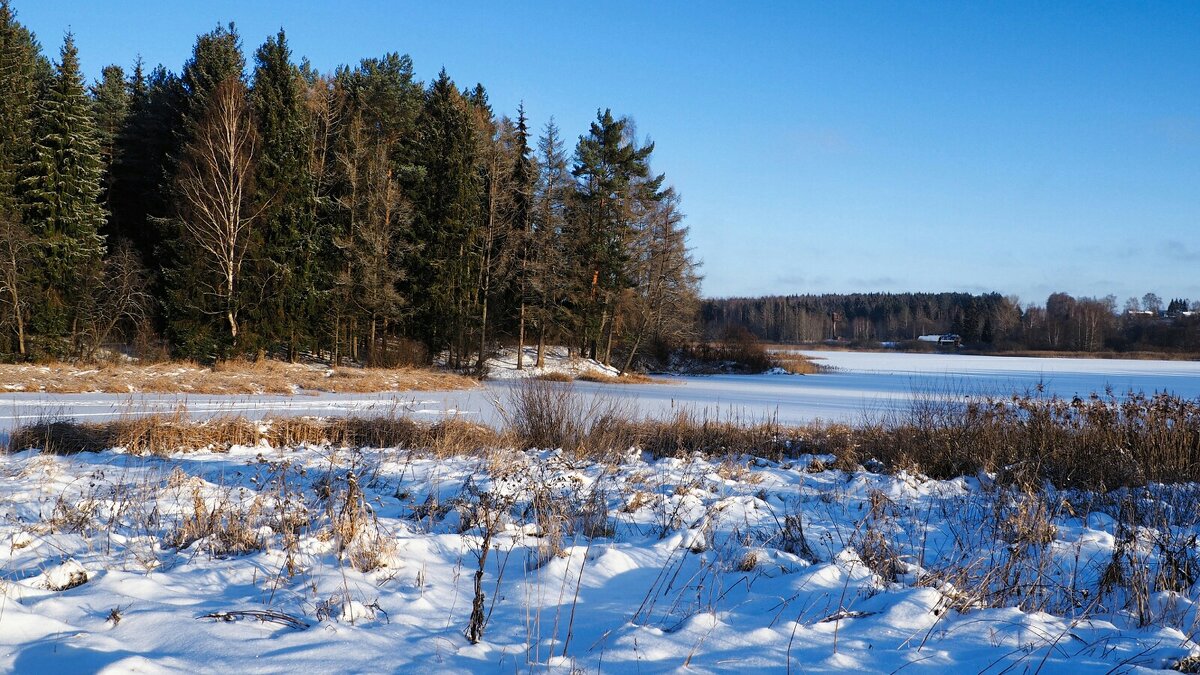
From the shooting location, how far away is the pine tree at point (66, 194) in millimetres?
23094

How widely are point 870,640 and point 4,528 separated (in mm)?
Result: 5473

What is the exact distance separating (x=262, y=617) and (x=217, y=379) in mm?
18670

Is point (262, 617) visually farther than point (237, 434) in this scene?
No

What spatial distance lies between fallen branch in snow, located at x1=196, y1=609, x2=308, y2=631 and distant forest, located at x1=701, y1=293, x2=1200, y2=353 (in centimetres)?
4665

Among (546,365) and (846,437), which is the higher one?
(546,365)

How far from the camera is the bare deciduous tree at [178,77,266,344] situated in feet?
78.0

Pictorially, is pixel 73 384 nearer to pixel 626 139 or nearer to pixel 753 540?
pixel 753 540

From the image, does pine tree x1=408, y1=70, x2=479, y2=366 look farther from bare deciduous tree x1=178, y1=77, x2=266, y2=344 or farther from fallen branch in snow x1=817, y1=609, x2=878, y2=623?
fallen branch in snow x1=817, y1=609, x2=878, y2=623

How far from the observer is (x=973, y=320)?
99.3 meters

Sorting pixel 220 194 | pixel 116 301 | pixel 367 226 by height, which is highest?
pixel 220 194

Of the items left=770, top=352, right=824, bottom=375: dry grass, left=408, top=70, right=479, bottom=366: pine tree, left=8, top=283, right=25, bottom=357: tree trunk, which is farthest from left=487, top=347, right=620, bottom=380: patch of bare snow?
left=8, top=283, right=25, bottom=357: tree trunk

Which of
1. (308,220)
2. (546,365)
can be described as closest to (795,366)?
(546,365)

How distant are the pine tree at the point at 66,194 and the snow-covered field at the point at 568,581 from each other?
20.7 m

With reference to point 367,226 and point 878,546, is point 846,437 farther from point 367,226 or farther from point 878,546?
point 367,226
